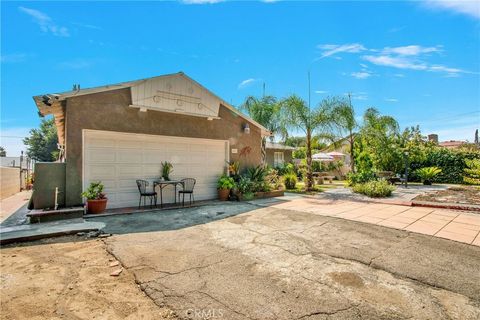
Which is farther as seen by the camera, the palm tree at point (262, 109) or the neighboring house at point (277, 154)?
the neighboring house at point (277, 154)

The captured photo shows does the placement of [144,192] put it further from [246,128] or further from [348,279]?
[348,279]

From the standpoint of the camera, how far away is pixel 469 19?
839 centimetres

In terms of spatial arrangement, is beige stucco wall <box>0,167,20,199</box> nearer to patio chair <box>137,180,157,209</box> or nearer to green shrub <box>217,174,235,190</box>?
patio chair <box>137,180,157,209</box>

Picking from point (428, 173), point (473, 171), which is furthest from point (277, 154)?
point (473, 171)

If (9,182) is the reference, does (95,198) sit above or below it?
below

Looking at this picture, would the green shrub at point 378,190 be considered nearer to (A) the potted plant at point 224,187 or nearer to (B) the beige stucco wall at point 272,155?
(A) the potted plant at point 224,187

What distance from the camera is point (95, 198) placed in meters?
6.86

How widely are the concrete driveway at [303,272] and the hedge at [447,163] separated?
50.9 ft

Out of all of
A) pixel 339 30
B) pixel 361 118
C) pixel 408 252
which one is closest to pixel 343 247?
pixel 408 252

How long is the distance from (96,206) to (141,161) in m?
1.99

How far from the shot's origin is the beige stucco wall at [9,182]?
11452 millimetres

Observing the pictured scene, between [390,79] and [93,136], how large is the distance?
59.8 ft

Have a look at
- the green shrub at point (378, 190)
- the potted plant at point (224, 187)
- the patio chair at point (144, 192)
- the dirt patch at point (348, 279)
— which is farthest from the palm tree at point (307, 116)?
the dirt patch at point (348, 279)

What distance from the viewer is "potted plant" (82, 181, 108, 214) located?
22.3 ft
